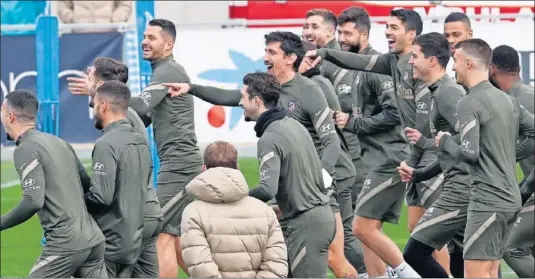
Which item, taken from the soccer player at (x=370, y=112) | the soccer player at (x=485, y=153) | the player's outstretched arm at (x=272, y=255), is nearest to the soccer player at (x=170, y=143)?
the soccer player at (x=370, y=112)

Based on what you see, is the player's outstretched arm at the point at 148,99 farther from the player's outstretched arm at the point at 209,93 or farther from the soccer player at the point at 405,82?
the soccer player at the point at 405,82

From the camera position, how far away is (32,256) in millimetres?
15031

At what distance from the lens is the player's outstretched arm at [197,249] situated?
851cm

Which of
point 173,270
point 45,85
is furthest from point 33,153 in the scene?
point 45,85

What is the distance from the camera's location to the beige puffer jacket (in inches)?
336

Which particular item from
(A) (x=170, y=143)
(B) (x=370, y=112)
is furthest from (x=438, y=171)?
(A) (x=170, y=143)

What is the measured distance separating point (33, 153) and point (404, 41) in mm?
3940

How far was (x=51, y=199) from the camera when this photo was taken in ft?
31.3

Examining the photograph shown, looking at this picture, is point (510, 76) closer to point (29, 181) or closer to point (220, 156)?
point (220, 156)

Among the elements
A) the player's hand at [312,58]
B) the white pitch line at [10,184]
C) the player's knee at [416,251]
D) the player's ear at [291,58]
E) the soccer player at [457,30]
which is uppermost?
the soccer player at [457,30]

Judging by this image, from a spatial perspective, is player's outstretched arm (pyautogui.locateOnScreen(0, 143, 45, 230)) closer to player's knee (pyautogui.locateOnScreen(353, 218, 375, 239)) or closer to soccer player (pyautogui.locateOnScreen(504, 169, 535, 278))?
player's knee (pyautogui.locateOnScreen(353, 218, 375, 239))

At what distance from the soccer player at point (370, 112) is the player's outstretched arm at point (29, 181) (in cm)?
373

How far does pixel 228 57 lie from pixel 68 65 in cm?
233

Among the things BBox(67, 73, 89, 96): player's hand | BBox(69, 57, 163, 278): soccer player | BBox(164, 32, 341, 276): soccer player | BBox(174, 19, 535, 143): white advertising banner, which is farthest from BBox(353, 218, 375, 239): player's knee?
BBox(174, 19, 535, 143): white advertising banner
